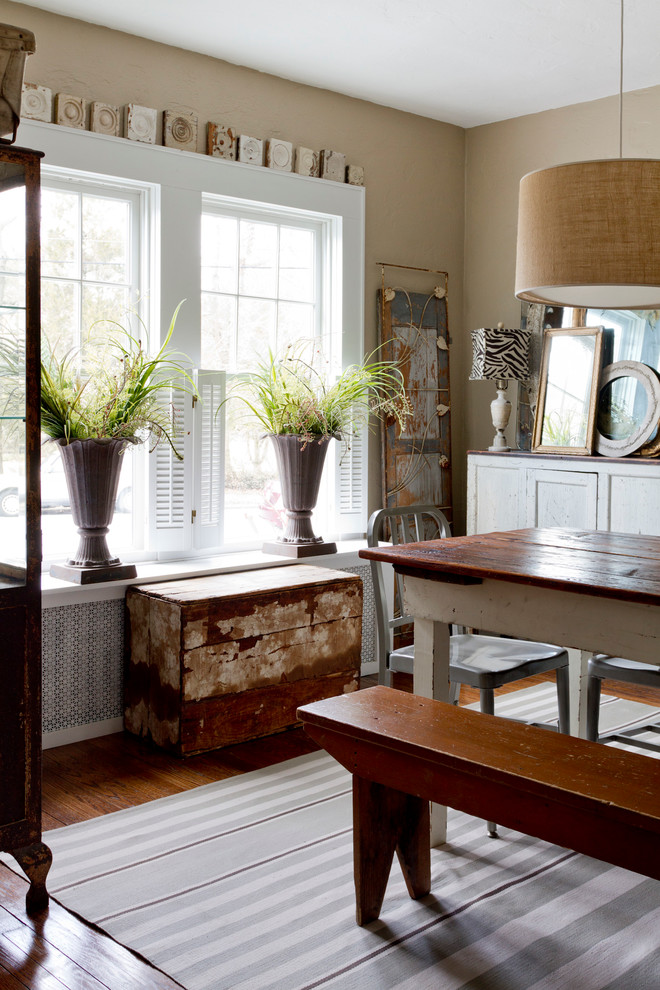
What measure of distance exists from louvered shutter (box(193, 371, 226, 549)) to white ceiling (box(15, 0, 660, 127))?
1479mm

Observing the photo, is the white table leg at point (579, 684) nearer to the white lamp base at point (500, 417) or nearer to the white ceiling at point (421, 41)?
the white lamp base at point (500, 417)

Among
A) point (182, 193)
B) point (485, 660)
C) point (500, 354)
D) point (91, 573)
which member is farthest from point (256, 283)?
point (485, 660)

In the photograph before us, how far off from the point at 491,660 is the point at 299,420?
1.62 meters

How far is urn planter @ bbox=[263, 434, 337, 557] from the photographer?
428 centimetres

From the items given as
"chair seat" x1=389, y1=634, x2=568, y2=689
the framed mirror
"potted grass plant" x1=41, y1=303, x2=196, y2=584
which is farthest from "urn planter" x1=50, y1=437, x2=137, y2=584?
the framed mirror

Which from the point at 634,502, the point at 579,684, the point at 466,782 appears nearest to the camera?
the point at 466,782

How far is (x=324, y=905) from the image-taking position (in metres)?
2.52

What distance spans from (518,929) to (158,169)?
10.9 feet

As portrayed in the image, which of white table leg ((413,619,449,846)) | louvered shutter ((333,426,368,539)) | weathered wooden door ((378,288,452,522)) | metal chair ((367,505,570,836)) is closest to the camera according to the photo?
white table leg ((413,619,449,846))

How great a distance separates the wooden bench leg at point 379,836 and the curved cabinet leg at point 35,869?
0.83m

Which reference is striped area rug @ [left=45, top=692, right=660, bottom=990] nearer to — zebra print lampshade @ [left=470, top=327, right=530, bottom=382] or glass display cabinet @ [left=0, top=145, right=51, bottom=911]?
glass display cabinet @ [left=0, top=145, right=51, bottom=911]

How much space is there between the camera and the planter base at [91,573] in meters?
3.65

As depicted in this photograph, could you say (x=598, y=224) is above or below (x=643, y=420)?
above

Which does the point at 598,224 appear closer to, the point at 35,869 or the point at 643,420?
the point at 35,869
